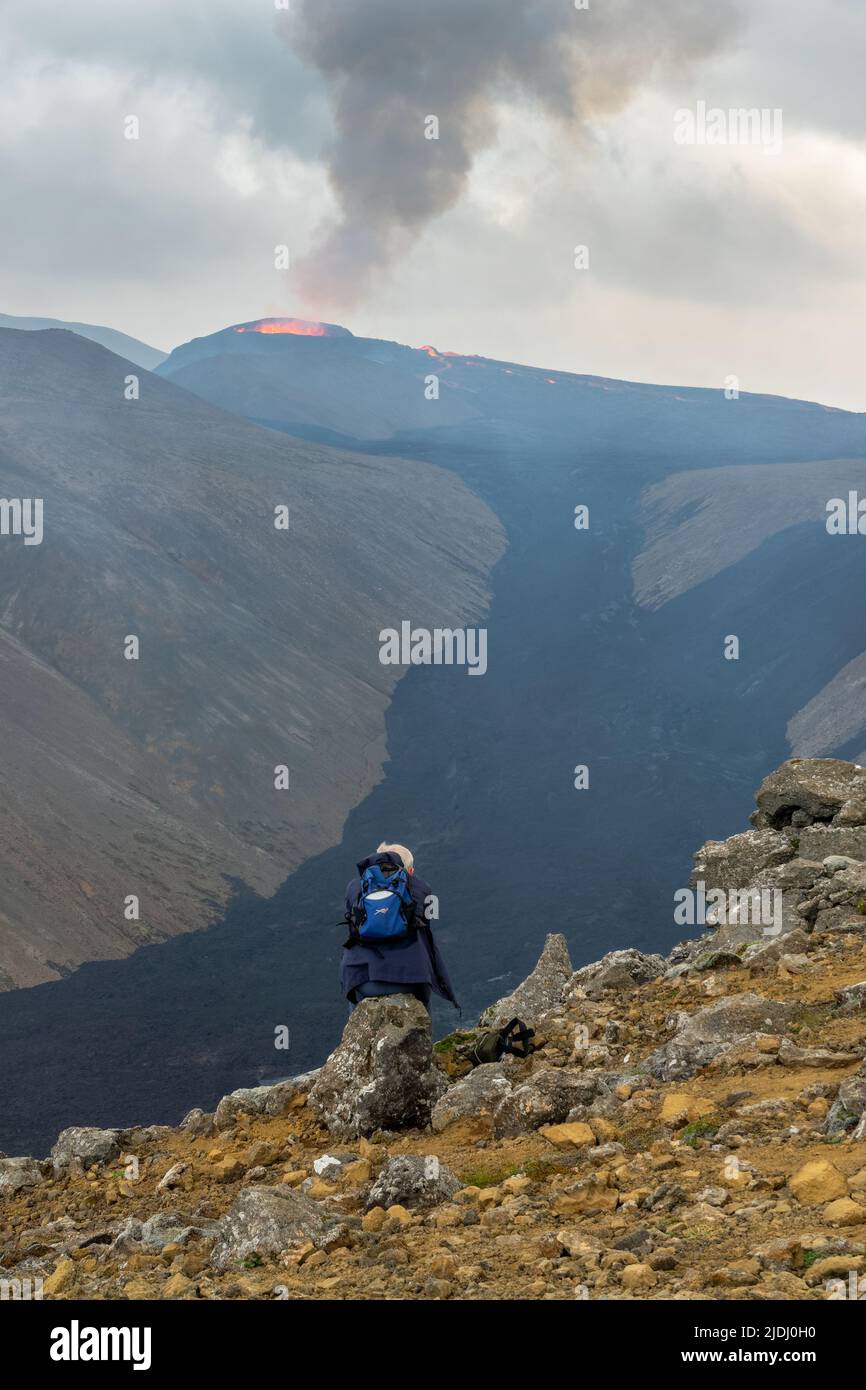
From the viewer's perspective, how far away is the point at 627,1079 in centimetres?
747

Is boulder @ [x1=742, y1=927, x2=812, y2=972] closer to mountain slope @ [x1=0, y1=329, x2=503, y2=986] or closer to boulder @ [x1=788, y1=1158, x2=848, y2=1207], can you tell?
boulder @ [x1=788, y1=1158, x2=848, y2=1207]

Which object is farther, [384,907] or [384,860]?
[384,860]

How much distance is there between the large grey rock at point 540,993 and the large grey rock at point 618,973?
7.5 inches

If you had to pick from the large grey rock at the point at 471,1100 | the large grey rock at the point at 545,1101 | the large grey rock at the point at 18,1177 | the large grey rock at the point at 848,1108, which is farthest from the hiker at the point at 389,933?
the large grey rock at the point at 18,1177

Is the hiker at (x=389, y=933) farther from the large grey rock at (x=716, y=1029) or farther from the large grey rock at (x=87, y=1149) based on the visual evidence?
the large grey rock at (x=87, y=1149)

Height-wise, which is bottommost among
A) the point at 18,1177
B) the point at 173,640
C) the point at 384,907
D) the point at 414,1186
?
the point at 18,1177

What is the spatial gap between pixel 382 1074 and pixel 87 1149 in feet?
9.47

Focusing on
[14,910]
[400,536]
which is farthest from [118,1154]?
[400,536]

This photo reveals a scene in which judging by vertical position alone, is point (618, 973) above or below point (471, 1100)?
above

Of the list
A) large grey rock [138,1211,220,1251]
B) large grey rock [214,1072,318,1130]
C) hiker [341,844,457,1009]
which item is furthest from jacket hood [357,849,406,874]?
large grey rock [138,1211,220,1251]

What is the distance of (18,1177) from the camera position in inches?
360

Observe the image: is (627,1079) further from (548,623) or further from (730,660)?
Answer: (548,623)

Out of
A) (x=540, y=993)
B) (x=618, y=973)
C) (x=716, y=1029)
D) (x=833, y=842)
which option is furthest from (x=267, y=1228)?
(x=833, y=842)

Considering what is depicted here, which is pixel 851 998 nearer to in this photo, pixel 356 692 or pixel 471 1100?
pixel 471 1100
